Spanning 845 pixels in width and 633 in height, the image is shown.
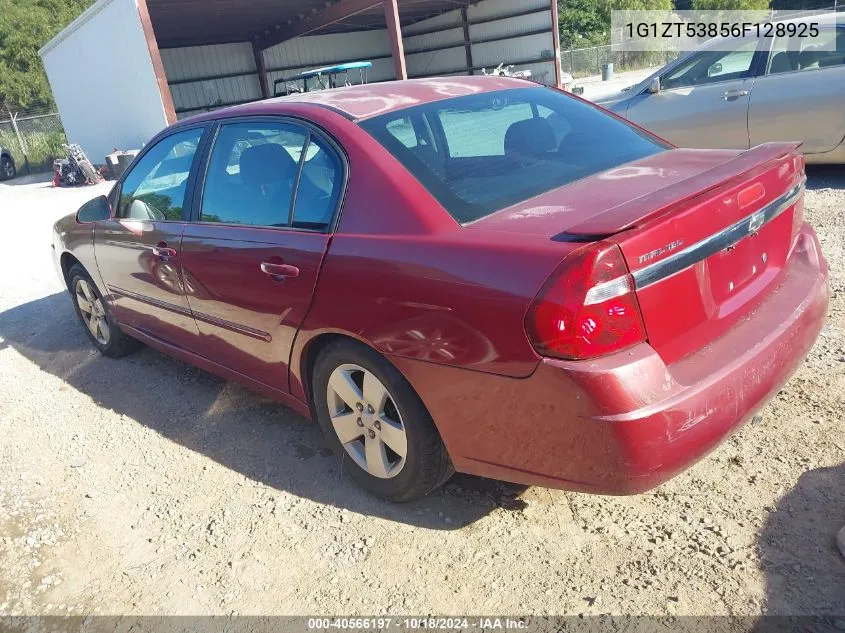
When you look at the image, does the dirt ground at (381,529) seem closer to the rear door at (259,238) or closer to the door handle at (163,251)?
the rear door at (259,238)

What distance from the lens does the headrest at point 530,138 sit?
284 centimetres

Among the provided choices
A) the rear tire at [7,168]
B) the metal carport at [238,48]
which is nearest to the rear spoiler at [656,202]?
the metal carport at [238,48]

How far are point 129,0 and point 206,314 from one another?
14381 mm

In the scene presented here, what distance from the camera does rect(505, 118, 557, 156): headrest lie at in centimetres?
284

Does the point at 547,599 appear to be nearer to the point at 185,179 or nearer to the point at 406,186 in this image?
the point at 406,186

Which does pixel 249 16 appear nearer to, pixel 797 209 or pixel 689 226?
pixel 797 209

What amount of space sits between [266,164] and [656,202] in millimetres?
1806

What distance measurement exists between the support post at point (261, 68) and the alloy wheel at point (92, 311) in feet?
71.7

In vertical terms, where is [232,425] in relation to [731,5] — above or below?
below

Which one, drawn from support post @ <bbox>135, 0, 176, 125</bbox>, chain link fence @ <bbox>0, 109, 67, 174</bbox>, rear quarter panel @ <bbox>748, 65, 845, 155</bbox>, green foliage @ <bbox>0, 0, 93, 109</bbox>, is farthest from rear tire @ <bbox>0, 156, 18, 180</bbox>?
rear quarter panel @ <bbox>748, 65, 845, 155</bbox>

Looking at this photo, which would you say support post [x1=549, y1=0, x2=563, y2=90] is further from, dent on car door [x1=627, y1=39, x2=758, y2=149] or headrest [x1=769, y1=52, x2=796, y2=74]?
headrest [x1=769, y1=52, x2=796, y2=74]

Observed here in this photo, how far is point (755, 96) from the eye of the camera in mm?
6281

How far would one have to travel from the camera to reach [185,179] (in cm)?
355

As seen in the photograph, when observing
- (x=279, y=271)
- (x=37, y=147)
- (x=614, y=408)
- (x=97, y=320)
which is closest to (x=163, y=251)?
(x=279, y=271)
